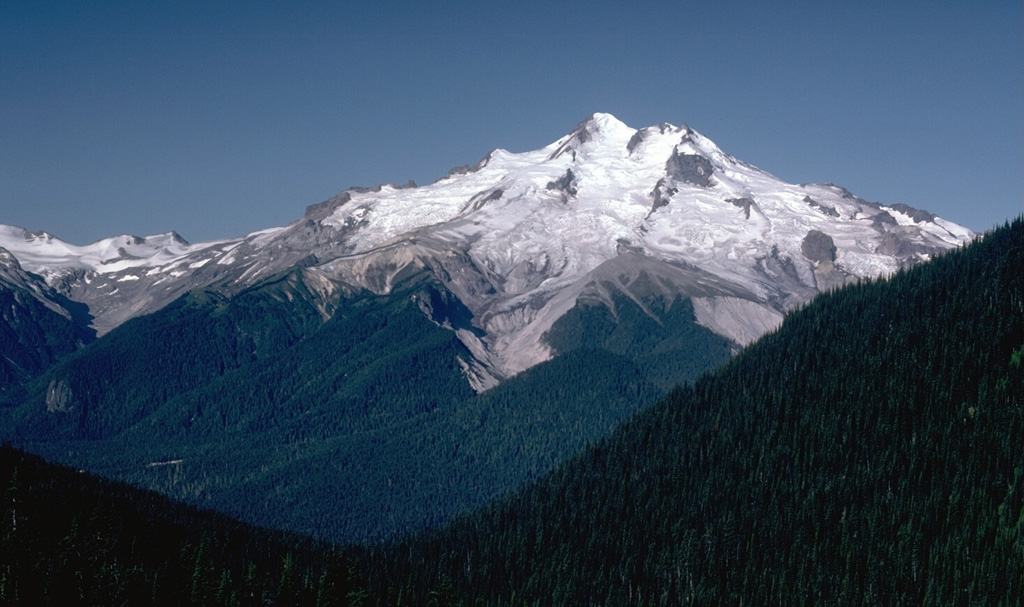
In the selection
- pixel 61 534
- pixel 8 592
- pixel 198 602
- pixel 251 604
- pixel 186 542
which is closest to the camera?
pixel 8 592

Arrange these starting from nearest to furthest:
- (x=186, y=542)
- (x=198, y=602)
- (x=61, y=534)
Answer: (x=198, y=602), (x=61, y=534), (x=186, y=542)

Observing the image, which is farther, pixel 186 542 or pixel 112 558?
pixel 186 542

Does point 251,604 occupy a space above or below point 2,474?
below

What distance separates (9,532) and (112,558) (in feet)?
44.5

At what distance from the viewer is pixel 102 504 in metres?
199

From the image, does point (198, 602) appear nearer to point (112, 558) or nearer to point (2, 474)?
point (112, 558)

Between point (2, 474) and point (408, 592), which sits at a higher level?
point (2, 474)

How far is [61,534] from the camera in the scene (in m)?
181

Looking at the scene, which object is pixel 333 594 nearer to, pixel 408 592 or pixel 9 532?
pixel 408 592

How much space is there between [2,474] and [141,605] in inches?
2134

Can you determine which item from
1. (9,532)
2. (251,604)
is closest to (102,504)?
(9,532)

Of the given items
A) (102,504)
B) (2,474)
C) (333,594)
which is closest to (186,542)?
(102,504)

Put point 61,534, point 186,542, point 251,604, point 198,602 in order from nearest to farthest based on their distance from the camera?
1. point 198,602
2. point 251,604
3. point 61,534
4. point 186,542

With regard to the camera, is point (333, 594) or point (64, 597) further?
point (333, 594)
